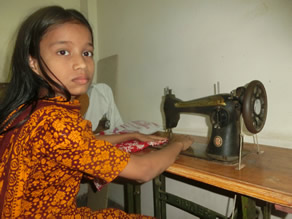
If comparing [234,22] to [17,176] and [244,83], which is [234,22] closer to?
[244,83]

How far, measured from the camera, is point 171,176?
5.63 feet

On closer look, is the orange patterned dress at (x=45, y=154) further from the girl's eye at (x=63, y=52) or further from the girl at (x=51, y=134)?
the girl's eye at (x=63, y=52)

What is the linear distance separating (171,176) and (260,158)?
869mm

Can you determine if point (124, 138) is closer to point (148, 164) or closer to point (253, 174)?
point (148, 164)

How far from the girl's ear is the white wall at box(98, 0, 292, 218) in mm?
958

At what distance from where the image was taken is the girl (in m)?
0.62

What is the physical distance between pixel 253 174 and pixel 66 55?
0.77 metres

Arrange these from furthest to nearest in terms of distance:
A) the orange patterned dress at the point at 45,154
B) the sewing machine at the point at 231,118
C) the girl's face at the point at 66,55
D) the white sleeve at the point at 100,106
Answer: the white sleeve at the point at 100,106 < the sewing machine at the point at 231,118 < the girl's face at the point at 66,55 < the orange patterned dress at the point at 45,154

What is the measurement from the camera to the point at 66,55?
747mm

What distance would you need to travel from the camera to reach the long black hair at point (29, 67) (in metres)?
0.74

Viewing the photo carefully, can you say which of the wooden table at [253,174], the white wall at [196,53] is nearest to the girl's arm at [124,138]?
the wooden table at [253,174]

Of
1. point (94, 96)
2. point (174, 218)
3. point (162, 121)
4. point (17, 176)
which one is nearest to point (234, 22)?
point (162, 121)

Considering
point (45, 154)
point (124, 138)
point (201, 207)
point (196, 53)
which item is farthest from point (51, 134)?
point (196, 53)

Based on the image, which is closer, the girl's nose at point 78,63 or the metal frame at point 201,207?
the girl's nose at point 78,63
